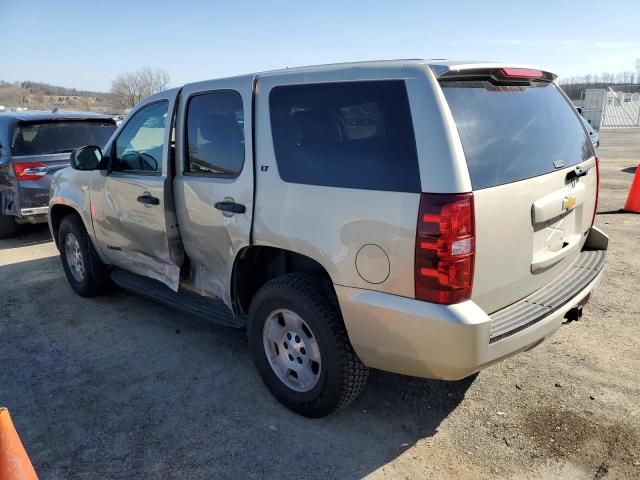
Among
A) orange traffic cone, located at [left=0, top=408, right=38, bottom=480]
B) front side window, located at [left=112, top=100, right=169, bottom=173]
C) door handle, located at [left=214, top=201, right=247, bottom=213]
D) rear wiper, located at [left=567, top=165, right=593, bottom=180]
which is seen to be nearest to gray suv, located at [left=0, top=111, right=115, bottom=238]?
front side window, located at [left=112, top=100, right=169, bottom=173]

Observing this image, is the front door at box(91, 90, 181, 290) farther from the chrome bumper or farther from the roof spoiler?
the chrome bumper

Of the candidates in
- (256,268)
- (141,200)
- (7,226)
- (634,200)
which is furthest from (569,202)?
(7,226)

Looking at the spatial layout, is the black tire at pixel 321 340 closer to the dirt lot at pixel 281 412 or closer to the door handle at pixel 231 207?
the dirt lot at pixel 281 412

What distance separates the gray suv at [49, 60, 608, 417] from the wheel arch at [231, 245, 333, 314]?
0.03 feet

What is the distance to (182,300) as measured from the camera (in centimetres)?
389

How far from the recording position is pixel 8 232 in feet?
25.1

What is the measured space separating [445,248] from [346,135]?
0.85 metres

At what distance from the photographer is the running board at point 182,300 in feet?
11.6

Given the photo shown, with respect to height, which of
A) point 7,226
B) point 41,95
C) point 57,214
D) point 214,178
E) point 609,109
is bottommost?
point 609,109

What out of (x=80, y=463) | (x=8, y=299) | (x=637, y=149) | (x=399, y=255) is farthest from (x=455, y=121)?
(x=637, y=149)

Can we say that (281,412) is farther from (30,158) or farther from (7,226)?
(7,226)

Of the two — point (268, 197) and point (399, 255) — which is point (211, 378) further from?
point (399, 255)

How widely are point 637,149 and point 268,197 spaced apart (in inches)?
821

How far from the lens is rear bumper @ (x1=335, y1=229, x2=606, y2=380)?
2.33 metres
